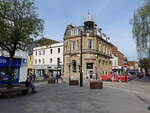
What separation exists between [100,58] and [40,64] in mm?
19419

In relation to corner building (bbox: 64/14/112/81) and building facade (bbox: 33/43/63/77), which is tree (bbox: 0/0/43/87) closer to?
corner building (bbox: 64/14/112/81)

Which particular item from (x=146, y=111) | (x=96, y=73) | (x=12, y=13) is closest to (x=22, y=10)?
(x=12, y=13)

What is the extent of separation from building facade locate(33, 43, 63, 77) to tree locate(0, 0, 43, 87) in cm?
3529

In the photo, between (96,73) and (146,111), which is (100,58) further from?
(146,111)

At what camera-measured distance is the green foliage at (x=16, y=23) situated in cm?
1320

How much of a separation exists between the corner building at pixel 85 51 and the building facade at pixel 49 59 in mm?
3913

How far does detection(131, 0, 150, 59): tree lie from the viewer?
22.2 metres

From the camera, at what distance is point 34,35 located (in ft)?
48.7

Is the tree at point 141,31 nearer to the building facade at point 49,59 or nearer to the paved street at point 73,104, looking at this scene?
the paved street at point 73,104

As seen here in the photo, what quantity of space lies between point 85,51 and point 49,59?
1469 centimetres

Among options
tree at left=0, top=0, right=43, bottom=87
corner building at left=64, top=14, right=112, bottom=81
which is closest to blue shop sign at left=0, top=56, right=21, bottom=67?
tree at left=0, top=0, right=43, bottom=87

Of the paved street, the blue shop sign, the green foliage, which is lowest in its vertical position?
the paved street

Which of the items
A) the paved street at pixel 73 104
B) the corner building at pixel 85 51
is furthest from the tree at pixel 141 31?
the corner building at pixel 85 51

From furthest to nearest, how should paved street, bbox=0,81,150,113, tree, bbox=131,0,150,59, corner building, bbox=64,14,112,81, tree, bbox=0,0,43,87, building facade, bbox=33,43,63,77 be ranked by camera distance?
building facade, bbox=33,43,63,77 → corner building, bbox=64,14,112,81 → tree, bbox=131,0,150,59 → tree, bbox=0,0,43,87 → paved street, bbox=0,81,150,113
